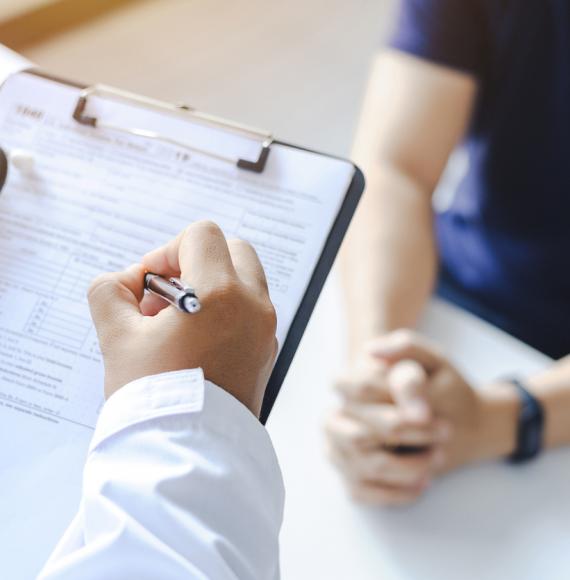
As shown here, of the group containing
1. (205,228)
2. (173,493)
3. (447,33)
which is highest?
→ (447,33)

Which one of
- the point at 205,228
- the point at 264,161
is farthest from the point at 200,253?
the point at 264,161

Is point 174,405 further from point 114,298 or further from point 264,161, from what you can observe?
point 264,161

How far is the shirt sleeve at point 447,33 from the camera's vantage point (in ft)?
2.64

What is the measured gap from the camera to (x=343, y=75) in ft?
4.85

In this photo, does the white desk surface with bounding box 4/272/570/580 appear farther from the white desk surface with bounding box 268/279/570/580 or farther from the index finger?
the index finger

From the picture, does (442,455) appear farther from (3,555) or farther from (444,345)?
(3,555)

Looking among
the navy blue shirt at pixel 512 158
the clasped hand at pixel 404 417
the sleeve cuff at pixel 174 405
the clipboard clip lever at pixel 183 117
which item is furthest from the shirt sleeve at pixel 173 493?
the navy blue shirt at pixel 512 158

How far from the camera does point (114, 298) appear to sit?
A: 419 millimetres

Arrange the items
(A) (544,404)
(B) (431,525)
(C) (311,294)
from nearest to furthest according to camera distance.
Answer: (C) (311,294) < (B) (431,525) < (A) (544,404)

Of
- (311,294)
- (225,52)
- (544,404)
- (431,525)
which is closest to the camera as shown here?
(311,294)

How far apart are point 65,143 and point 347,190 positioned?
0.68ft

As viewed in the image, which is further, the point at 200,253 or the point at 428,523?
the point at 428,523

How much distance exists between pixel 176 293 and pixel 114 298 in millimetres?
45

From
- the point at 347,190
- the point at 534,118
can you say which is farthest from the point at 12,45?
the point at 347,190
